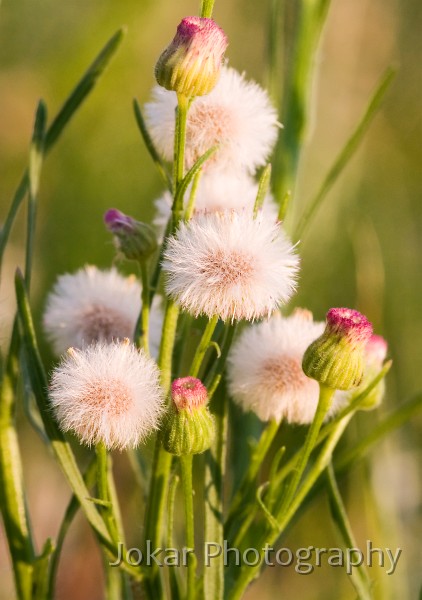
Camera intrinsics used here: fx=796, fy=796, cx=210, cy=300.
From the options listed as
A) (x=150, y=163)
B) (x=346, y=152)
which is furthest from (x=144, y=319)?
(x=150, y=163)

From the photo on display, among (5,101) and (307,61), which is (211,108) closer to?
(307,61)

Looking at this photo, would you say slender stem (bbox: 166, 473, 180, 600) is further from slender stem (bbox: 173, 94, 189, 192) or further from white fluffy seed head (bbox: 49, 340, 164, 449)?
slender stem (bbox: 173, 94, 189, 192)

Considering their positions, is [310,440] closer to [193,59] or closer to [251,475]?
[251,475]

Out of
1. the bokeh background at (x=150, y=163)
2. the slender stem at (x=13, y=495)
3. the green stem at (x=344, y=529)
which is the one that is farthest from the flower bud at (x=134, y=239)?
the bokeh background at (x=150, y=163)

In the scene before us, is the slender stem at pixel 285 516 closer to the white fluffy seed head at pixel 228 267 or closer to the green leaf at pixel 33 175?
the white fluffy seed head at pixel 228 267

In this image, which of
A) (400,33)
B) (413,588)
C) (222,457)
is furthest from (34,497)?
(400,33)

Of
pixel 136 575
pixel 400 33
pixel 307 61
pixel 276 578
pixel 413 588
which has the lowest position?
pixel 276 578
